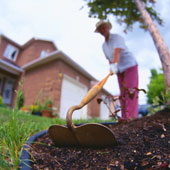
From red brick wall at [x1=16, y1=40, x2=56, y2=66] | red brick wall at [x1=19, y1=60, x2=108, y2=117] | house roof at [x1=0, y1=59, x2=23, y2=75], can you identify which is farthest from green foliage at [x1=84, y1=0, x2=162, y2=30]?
red brick wall at [x1=16, y1=40, x2=56, y2=66]

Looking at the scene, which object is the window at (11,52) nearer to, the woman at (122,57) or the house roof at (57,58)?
the house roof at (57,58)

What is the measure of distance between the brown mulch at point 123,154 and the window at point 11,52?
10108 mm

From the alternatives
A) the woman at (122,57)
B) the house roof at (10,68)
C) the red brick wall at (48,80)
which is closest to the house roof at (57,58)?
the red brick wall at (48,80)

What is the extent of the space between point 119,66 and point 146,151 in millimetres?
1718

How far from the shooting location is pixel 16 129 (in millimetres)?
955

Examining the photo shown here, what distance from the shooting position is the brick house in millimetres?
5996

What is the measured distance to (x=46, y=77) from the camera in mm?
A: 6344

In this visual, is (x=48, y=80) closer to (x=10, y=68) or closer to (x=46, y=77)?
(x=46, y=77)

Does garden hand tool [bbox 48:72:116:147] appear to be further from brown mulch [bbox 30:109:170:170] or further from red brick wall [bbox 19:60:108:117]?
red brick wall [bbox 19:60:108:117]

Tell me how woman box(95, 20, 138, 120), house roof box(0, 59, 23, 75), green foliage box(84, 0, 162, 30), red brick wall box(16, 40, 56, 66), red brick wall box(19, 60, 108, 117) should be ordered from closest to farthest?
woman box(95, 20, 138, 120) → green foliage box(84, 0, 162, 30) → red brick wall box(19, 60, 108, 117) → house roof box(0, 59, 23, 75) → red brick wall box(16, 40, 56, 66)

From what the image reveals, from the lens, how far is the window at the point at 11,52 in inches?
377

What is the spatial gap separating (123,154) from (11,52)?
10.9 m

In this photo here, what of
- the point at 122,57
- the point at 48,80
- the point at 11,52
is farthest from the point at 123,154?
the point at 11,52

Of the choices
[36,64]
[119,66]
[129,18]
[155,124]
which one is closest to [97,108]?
[36,64]
